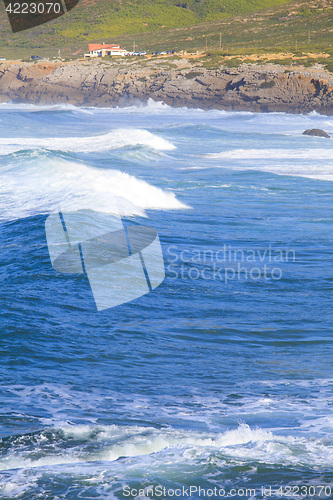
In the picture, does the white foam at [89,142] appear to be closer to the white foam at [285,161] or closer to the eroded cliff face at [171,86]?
the white foam at [285,161]

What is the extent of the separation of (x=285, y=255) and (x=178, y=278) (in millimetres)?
2273

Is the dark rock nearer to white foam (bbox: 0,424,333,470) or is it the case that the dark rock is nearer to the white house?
white foam (bbox: 0,424,333,470)

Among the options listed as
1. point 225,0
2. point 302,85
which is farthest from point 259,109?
point 225,0

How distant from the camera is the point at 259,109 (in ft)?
215

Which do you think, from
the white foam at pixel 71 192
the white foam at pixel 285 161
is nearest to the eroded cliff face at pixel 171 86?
the white foam at pixel 285 161

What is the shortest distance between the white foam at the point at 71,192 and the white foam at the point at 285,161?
6.09m

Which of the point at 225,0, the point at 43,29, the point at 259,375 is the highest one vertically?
the point at 225,0

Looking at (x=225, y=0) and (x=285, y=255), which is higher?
(x=225, y=0)

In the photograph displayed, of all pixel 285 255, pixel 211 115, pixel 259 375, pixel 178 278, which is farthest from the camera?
pixel 211 115

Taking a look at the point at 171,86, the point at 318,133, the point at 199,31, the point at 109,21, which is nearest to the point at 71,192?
the point at 318,133

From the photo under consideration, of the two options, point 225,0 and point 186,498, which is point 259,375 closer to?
point 186,498

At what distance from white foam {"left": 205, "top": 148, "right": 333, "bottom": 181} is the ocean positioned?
6.92m

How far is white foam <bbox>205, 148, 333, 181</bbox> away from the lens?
2011 cm

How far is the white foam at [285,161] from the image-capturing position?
20.1m
